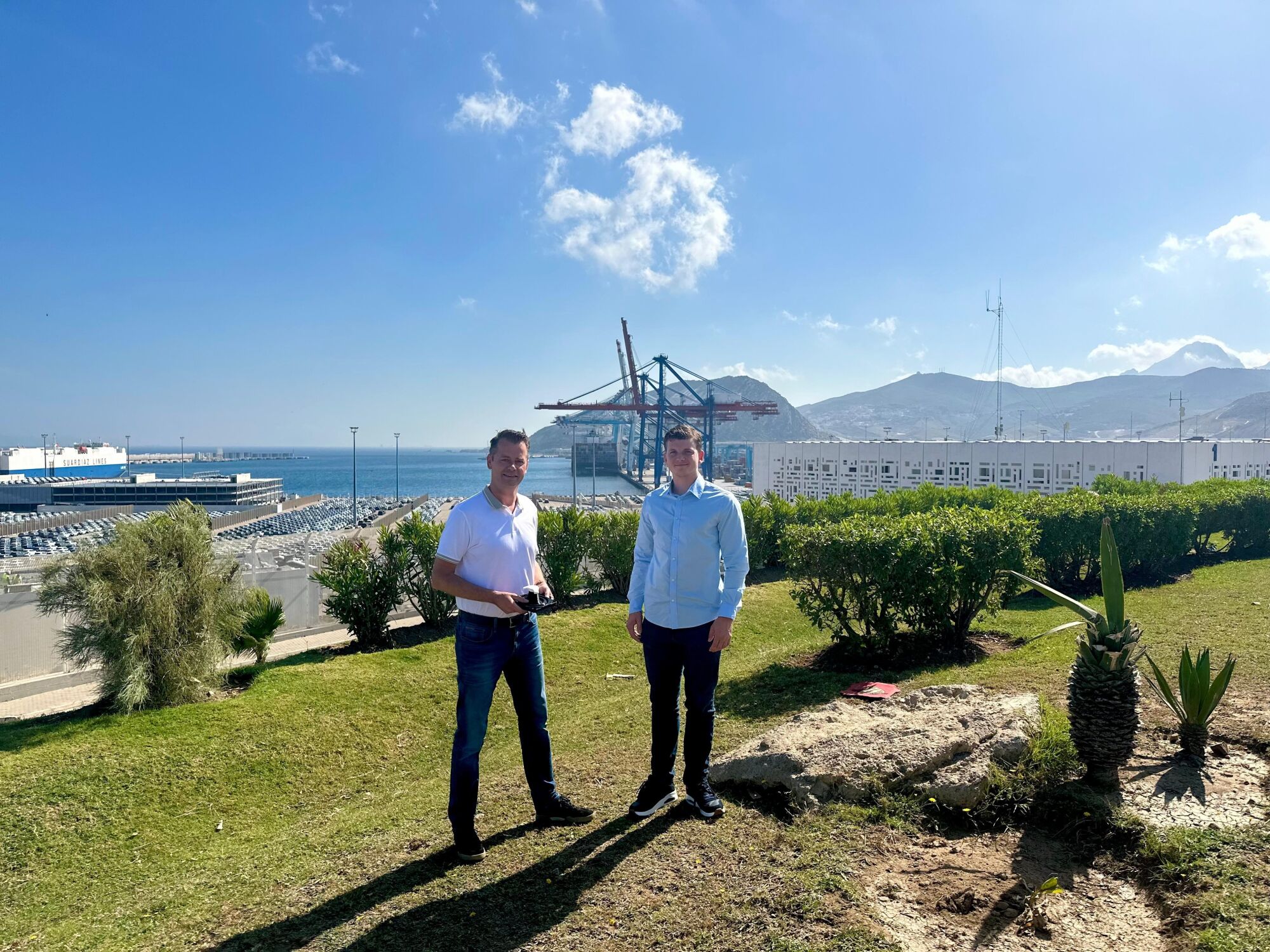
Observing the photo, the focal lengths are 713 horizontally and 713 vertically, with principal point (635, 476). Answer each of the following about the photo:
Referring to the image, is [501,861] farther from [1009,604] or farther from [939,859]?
[1009,604]

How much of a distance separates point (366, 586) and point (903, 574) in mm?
6030

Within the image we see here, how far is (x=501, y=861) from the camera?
2789 millimetres

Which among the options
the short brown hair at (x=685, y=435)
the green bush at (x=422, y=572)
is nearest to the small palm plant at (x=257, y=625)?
the green bush at (x=422, y=572)

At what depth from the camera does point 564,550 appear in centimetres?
1023

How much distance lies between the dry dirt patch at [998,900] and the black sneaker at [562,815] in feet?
3.95

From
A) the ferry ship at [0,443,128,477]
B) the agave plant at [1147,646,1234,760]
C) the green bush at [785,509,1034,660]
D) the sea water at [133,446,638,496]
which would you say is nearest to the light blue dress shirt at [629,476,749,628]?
the agave plant at [1147,646,1234,760]

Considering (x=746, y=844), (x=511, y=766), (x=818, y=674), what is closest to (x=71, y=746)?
(x=511, y=766)

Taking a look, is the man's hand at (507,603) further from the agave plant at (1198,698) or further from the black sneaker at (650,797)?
the agave plant at (1198,698)

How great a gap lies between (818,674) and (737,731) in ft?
5.37

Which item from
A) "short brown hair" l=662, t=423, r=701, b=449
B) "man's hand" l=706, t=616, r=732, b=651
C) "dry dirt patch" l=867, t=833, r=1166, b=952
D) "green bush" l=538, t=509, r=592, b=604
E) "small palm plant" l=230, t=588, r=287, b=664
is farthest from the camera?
"green bush" l=538, t=509, r=592, b=604

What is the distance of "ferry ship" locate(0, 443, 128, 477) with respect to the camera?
271 ft

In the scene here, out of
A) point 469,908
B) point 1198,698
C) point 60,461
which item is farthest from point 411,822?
point 60,461

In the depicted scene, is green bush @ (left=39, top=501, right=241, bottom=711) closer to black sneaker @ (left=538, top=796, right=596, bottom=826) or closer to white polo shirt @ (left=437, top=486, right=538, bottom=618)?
black sneaker @ (left=538, top=796, right=596, bottom=826)

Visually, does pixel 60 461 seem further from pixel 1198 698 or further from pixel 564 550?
pixel 1198 698
